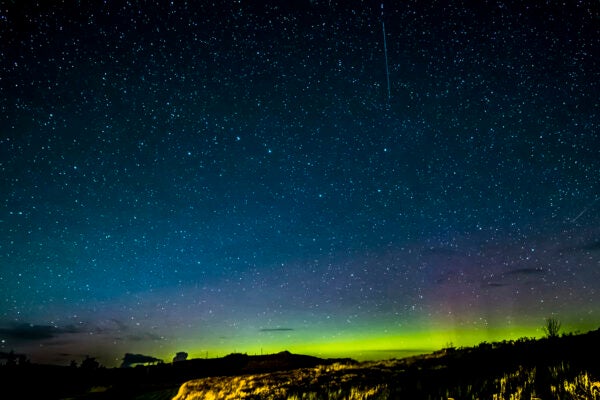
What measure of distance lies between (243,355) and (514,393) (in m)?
77.8

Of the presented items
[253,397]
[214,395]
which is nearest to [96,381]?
[214,395]

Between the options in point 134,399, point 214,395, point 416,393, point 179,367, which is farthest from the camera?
point 179,367

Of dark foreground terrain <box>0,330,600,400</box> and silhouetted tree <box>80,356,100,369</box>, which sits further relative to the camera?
silhouetted tree <box>80,356,100,369</box>

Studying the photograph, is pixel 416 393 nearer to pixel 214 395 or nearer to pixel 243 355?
pixel 214 395

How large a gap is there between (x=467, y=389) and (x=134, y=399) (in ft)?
94.0

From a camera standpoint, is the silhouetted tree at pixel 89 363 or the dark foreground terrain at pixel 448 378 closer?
the dark foreground terrain at pixel 448 378

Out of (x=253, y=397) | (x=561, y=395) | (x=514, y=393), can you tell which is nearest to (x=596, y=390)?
(x=561, y=395)

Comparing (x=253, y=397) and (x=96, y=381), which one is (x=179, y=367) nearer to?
(x=96, y=381)

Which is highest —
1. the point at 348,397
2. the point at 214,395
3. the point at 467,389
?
the point at 467,389

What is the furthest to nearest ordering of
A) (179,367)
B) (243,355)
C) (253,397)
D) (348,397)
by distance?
(243,355) → (179,367) → (253,397) → (348,397)

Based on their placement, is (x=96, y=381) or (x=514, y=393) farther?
(x=96, y=381)

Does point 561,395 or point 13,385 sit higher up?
point 561,395

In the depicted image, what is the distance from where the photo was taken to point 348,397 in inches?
303

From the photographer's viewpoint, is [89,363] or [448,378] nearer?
[448,378]
